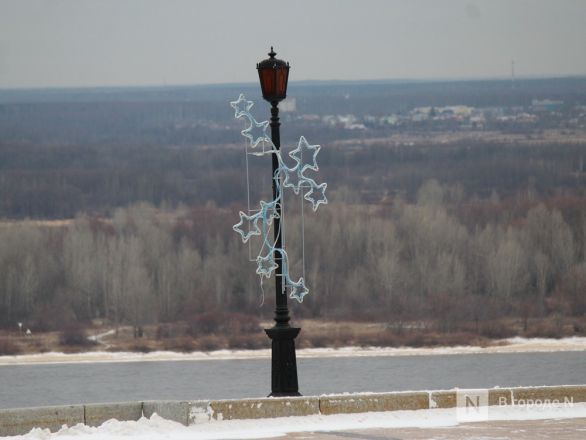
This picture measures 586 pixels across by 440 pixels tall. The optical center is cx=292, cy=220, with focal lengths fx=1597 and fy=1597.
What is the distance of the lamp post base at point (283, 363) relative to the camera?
1243 centimetres

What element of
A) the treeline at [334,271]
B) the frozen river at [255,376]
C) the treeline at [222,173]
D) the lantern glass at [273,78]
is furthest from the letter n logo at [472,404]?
the treeline at [222,173]

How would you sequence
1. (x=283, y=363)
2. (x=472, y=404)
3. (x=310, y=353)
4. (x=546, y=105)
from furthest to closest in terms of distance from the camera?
(x=546, y=105) → (x=310, y=353) → (x=283, y=363) → (x=472, y=404)

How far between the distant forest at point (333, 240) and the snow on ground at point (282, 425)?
41257 millimetres

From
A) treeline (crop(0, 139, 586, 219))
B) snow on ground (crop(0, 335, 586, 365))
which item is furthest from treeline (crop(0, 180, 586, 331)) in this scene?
treeline (crop(0, 139, 586, 219))

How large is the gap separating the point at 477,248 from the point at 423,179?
3716 cm

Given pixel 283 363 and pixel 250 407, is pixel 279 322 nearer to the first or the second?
pixel 283 363

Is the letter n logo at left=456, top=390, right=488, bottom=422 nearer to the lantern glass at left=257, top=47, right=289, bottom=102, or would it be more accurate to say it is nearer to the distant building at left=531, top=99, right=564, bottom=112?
the lantern glass at left=257, top=47, right=289, bottom=102

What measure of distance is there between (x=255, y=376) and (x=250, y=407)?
104 feet

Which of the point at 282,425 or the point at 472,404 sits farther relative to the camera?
the point at 472,404

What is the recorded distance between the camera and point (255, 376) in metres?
42.8

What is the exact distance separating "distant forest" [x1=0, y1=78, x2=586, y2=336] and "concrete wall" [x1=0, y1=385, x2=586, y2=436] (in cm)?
4099

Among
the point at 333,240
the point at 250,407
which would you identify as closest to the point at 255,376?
the point at 333,240

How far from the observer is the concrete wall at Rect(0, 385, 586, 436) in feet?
36.0

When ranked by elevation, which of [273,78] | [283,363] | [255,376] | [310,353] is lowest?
[310,353]
